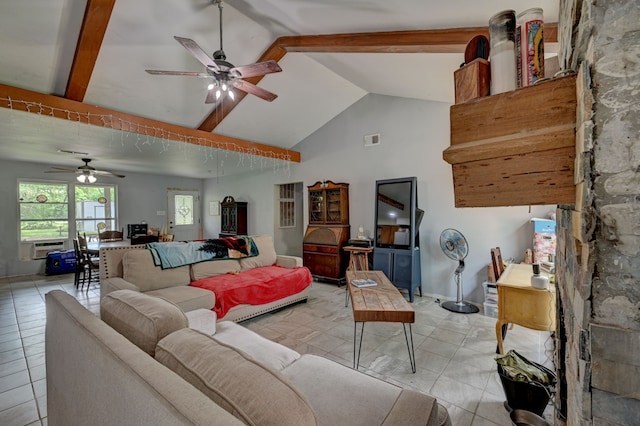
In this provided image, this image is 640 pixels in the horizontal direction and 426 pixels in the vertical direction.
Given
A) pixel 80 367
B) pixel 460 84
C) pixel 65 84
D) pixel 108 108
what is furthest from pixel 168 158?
pixel 460 84

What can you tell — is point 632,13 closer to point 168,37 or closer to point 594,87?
point 594,87

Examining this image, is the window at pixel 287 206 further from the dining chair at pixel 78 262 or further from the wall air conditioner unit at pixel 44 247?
the wall air conditioner unit at pixel 44 247

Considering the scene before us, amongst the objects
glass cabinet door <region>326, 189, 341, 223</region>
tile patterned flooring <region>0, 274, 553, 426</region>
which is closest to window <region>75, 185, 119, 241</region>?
tile patterned flooring <region>0, 274, 553, 426</region>

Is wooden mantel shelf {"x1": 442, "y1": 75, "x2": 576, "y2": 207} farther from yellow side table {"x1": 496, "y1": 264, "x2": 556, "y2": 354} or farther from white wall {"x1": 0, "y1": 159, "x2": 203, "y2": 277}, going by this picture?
white wall {"x1": 0, "y1": 159, "x2": 203, "y2": 277}

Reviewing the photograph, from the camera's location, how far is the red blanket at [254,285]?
9.98ft

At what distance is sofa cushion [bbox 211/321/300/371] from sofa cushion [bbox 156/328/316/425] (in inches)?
19.7

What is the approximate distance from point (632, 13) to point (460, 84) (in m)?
0.38

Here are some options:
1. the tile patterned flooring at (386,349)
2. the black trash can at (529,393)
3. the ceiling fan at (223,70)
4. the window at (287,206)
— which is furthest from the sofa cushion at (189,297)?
the window at (287,206)

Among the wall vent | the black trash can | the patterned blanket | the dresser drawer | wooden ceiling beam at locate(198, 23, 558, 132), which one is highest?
wooden ceiling beam at locate(198, 23, 558, 132)

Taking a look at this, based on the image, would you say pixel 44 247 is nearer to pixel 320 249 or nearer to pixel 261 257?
pixel 261 257

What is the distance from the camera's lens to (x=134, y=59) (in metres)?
3.16

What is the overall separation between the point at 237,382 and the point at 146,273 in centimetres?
284

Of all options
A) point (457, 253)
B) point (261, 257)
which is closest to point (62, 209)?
point (261, 257)

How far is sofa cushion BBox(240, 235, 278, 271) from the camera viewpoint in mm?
4031
